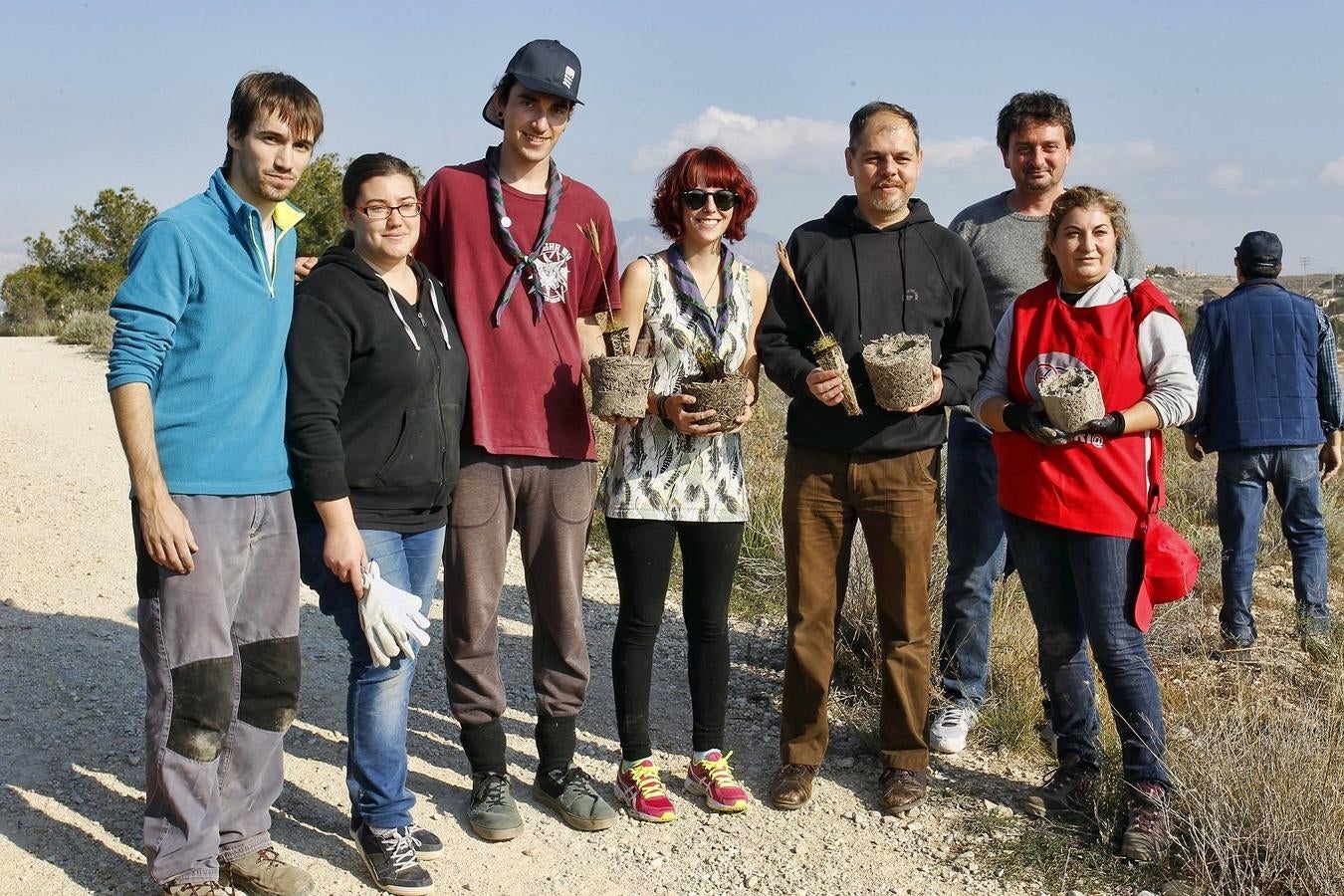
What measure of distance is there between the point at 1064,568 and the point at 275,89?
276 centimetres

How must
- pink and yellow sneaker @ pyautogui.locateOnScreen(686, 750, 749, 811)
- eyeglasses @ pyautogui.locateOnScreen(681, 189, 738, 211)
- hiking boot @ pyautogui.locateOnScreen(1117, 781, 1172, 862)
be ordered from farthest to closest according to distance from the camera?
1. pink and yellow sneaker @ pyautogui.locateOnScreen(686, 750, 749, 811)
2. eyeglasses @ pyautogui.locateOnScreen(681, 189, 738, 211)
3. hiking boot @ pyautogui.locateOnScreen(1117, 781, 1172, 862)

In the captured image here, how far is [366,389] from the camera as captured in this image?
3199mm

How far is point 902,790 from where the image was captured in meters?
3.93

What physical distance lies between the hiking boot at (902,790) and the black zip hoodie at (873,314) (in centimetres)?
117

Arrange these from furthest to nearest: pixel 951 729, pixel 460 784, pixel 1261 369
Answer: pixel 1261 369 < pixel 951 729 < pixel 460 784

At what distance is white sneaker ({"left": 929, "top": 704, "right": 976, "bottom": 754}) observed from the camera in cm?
439

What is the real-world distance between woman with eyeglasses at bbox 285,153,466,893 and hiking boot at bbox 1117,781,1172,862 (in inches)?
84.1

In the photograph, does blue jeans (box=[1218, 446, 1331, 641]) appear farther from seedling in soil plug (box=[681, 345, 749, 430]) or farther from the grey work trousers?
the grey work trousers

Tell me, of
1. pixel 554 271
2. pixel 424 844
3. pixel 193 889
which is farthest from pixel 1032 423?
pixel 193 889

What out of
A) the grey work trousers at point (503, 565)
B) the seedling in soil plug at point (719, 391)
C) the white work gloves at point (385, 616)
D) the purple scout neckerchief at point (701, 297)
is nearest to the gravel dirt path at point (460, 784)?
the grey work trousers at point (503, 565)

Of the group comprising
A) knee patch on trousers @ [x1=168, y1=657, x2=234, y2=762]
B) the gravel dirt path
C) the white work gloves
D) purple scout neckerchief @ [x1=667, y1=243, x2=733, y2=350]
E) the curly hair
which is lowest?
the gravel dirt path

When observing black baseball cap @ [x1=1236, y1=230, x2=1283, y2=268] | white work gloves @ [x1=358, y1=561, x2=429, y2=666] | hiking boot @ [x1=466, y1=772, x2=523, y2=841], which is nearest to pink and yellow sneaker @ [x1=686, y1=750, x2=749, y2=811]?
hiking boot @ [x1=466, y1=772, x2=523, y2=841]

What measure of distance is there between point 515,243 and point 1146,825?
8.68ft

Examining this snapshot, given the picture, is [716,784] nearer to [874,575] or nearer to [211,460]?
[874,575]
